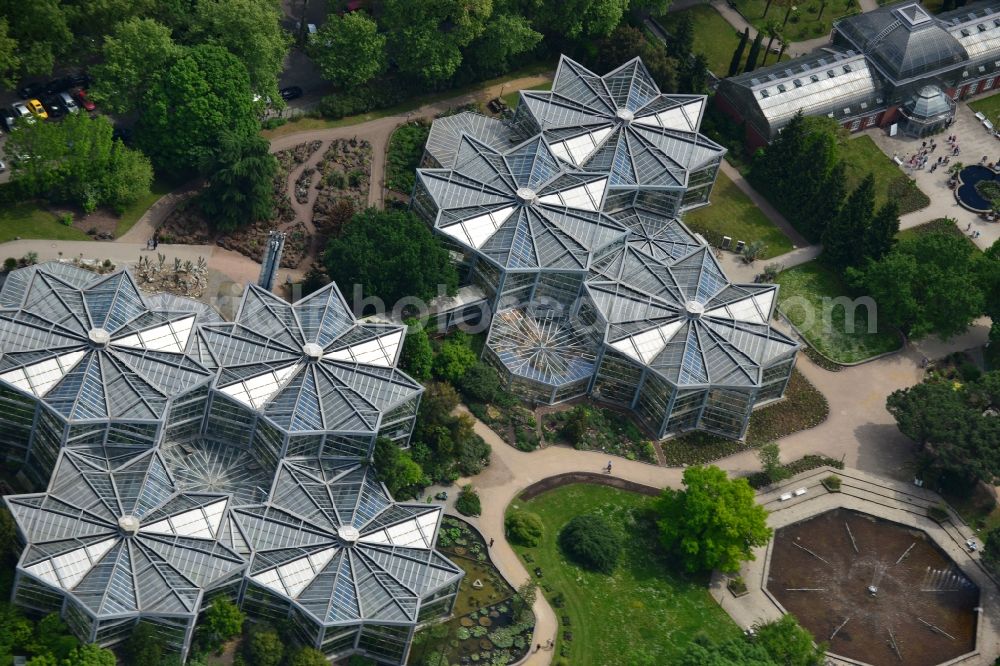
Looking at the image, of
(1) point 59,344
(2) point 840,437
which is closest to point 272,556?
(1) point 59,344

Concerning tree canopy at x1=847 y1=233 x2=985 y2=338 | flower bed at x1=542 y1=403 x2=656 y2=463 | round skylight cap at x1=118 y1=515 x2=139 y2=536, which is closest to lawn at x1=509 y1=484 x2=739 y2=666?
flower bed at x1=542 y1=403 x2=656 y2=463

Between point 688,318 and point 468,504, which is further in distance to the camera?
point 688,318

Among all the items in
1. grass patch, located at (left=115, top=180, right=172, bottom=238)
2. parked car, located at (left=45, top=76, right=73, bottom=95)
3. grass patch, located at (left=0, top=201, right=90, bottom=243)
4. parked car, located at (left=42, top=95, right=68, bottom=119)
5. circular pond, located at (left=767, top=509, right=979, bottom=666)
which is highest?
parked car, located at (left=45, top=76, right=73, bottom=95)

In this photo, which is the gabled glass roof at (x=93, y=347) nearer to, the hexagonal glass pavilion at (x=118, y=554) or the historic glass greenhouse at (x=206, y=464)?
the historic glass greenhouse at (x=206, y=464)

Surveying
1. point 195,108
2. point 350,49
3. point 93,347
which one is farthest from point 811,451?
point 195,108

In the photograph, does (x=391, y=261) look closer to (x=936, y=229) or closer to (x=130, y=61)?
(x=130, y=61)

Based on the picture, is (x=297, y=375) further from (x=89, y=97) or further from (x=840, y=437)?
(x=840, y=437)

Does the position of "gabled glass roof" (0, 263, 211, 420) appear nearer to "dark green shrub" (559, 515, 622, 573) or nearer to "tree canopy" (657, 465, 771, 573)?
"dark green shrub" (559, 515, 622, 573)
